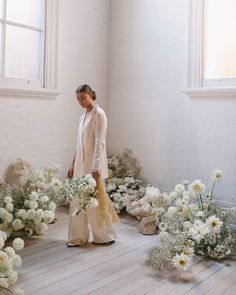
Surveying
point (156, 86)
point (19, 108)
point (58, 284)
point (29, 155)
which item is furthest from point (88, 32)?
point (58, 284)

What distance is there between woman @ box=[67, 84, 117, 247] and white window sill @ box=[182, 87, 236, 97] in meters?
1.19

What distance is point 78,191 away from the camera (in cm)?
278

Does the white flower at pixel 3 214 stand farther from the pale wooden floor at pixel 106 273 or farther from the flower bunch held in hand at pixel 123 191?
the flower bunch held in hand at pixel 123 191

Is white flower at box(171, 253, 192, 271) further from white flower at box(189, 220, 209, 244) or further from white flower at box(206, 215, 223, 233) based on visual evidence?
white flower at box(206, 215, 223, 233)

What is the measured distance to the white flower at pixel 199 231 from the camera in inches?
109

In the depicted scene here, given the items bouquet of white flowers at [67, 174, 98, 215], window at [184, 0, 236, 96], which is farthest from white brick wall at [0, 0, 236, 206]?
bouquet of white flowers at [67, 174, 98, 215]

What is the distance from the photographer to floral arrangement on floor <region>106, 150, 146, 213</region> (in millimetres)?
4027

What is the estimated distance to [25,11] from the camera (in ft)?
12.3

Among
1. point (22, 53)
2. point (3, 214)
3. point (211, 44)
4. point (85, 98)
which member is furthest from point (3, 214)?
point (211, 44)

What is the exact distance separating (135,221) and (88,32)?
88.9 inches

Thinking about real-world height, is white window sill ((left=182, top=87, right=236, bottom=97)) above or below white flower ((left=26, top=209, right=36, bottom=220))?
above

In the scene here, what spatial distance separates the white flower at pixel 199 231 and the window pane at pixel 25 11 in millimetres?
2597

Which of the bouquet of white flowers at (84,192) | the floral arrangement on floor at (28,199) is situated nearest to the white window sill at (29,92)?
the floral arrangement on floor at (28,199)

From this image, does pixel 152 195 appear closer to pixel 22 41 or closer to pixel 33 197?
pixel 33 197
